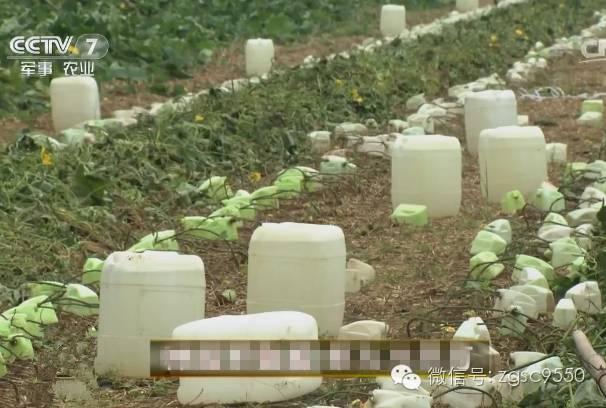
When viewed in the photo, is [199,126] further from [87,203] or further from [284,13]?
[284,13]

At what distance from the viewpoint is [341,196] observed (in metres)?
8.41

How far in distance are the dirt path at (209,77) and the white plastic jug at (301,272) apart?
15.7 feet

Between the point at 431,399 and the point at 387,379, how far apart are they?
0.17 m

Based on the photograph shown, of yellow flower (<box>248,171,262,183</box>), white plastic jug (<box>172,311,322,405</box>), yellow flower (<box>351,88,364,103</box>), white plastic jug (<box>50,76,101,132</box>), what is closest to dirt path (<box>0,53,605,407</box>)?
white plastic jug (<box>172,311,322,405</box>)

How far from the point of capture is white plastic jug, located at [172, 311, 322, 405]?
15.4ft

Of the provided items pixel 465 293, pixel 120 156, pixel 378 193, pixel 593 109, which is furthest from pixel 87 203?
pixel 593 109

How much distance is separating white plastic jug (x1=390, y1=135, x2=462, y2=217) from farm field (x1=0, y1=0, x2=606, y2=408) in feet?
0.44

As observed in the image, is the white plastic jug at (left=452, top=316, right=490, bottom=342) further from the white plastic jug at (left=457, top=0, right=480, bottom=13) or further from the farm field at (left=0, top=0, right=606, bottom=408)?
the white plastic jug at (left=457, top=0, right=480, bottom=13)

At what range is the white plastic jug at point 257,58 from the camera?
13.9 metres

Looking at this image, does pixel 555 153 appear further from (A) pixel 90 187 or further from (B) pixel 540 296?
(B) pixel 540 296

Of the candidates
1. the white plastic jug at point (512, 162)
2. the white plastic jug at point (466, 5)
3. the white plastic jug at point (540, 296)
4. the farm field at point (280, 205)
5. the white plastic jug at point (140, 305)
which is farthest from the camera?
the white plastic jug at point (466, 5)

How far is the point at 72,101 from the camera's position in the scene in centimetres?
1077

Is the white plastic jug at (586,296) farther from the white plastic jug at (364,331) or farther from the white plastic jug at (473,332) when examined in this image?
the white plastic jug at (364,331)

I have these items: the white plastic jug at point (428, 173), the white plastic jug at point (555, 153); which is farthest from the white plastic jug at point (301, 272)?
the white plastic jug at point (555, 153)
